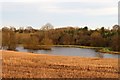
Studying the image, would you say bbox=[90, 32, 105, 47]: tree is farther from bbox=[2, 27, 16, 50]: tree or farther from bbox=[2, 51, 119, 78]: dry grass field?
bbox=[2, 51, 119, 78]: dry grass field

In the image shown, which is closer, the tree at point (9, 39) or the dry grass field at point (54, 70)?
the dry grass field at point (54, 70)

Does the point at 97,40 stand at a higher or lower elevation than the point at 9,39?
lower

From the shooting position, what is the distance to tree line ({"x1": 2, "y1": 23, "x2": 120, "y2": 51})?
45575 millimetres

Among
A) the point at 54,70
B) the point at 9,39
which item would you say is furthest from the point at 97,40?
the point at 54,70

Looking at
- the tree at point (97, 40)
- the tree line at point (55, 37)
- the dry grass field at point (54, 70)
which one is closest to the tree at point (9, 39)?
the tree line at point (55, 37)

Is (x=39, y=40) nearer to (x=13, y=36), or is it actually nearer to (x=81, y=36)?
(x=13, y=36)

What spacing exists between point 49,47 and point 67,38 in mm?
12655

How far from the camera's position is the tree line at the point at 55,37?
150 ft

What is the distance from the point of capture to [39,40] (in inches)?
2068

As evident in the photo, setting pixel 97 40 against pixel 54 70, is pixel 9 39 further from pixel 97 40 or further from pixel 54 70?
pixel 54 70

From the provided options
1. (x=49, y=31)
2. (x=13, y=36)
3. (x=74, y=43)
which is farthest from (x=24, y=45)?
(x=74, y=43)

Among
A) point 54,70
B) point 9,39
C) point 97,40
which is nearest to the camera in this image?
point 54,70

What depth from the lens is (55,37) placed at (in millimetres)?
57844

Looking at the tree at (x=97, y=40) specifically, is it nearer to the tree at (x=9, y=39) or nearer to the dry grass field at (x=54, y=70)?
the tree at (x=9, y=39)
